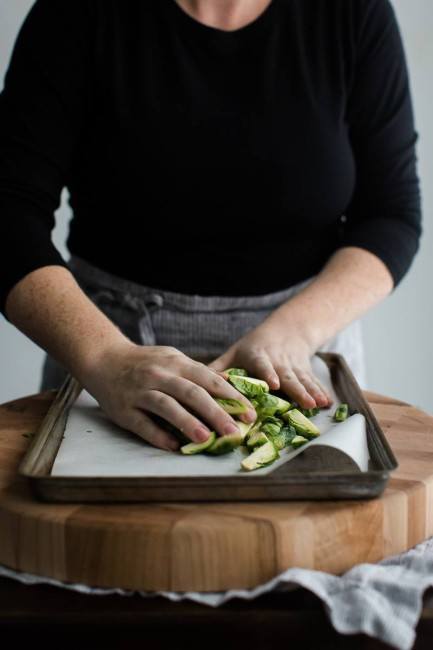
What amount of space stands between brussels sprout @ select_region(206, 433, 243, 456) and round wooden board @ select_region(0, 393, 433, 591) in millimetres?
101

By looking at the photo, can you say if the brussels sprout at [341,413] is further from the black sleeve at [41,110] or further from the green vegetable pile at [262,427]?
the black sleeve at [41,110]

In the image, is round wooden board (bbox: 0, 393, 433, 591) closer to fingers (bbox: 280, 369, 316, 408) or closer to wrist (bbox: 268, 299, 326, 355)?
fingers (bbox: 280, 369, 316, 408)

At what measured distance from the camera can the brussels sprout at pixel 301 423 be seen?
0.94m

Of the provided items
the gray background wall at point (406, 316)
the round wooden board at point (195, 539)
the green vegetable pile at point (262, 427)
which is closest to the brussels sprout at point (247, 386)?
the green vegetable pile at point (262, 427)

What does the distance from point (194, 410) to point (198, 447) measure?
5 cm

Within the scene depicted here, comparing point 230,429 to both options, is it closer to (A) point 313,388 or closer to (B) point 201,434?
(B) point 201,434

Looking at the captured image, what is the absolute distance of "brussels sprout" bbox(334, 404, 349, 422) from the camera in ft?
3.29

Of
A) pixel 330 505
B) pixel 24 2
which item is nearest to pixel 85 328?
pixel 330 505

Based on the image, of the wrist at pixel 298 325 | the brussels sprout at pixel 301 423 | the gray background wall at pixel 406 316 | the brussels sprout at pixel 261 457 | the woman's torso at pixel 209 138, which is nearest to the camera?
the brussels sprout at pixel 261 457

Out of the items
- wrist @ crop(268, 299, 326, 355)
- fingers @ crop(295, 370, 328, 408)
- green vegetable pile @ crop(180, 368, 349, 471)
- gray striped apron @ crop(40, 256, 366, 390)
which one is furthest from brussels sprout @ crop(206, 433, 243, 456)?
gray striped apron @ crop(40, 256, 366, 390)

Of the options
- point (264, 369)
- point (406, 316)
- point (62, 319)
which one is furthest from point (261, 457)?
point (406, 316)

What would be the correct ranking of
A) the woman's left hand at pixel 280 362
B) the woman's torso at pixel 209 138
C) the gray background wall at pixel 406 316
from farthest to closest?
the gray background wall at pixel 406 316 → the woman's torso at pixel 209 138 → the woman's left hand at pixel 280 362

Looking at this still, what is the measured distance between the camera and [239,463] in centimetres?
86

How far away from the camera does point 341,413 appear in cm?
101
